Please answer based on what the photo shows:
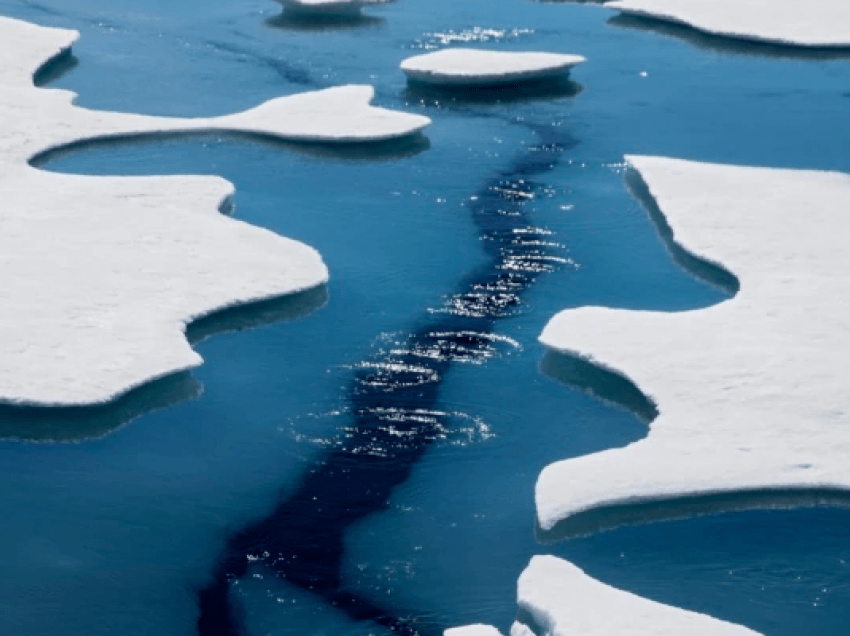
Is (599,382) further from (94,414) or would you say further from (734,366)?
(94,414)

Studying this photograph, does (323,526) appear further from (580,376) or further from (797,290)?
(797,290)

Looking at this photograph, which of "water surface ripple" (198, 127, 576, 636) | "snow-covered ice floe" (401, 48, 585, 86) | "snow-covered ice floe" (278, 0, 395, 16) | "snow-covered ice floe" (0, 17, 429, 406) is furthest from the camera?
"snow-covered ice floe" (278, 0, 395, 16)

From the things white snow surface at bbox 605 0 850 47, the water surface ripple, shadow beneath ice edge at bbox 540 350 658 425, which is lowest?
the water surface ripple

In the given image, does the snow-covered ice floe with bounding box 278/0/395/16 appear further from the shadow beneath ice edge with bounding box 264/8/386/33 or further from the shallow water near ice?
the shallow water near ice

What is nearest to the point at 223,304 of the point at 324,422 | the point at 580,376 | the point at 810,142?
the point at 324,422

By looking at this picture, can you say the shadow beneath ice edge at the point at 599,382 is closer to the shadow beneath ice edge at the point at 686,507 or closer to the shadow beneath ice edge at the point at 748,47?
the shadow beneath ice edge at the point at 686,507

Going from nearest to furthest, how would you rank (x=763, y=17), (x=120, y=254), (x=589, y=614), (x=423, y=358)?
1. (x=589, y=614)
2. (x=423, y=358)
3. (x=120, y=254)
4. (x=763, y=17)

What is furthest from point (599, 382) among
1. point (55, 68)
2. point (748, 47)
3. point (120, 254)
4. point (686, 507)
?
point (55, 68)

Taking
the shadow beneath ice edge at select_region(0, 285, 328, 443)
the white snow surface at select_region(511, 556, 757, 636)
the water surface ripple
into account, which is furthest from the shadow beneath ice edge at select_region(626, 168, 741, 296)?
the white snow surface at select_region(511, 556, 757, 636)
